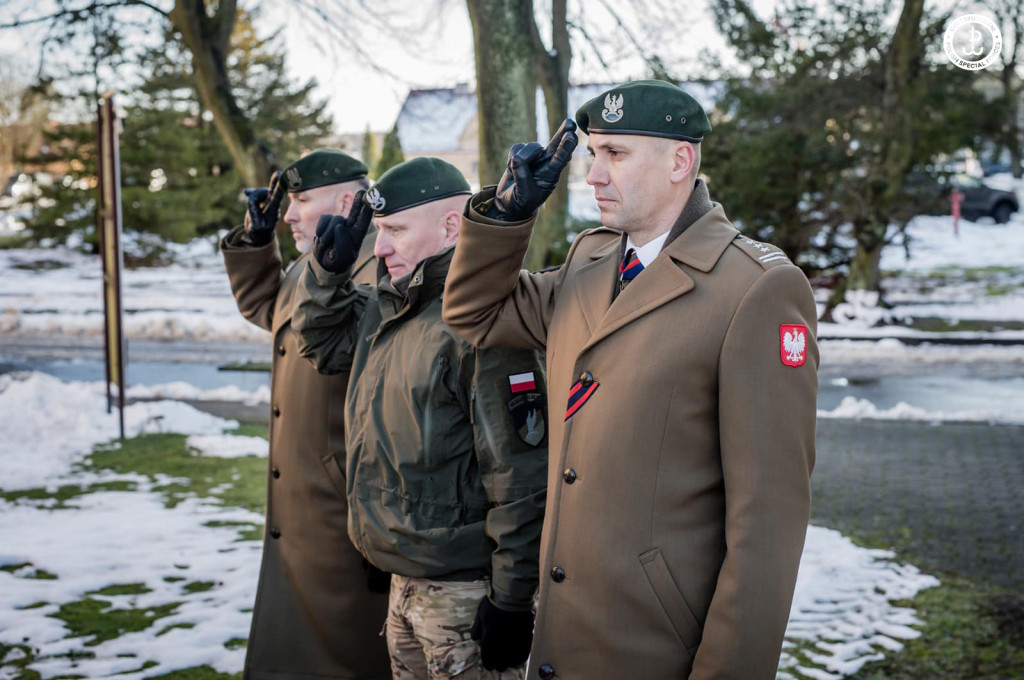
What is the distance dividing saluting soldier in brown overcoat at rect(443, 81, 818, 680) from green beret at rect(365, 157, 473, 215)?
68cm

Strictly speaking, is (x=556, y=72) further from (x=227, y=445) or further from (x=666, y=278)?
(x=666, y=278)

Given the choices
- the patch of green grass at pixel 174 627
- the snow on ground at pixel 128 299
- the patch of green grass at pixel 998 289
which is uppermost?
the patch of green grass at pixel 998 289

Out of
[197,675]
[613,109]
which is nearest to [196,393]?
[197,675]

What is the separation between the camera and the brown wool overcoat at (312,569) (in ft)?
11.9

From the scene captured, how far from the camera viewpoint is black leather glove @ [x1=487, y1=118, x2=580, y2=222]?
91.4 inches

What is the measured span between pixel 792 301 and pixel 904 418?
881cm

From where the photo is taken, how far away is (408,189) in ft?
10.2

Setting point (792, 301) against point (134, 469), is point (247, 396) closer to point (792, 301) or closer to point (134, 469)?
point (134, 469)

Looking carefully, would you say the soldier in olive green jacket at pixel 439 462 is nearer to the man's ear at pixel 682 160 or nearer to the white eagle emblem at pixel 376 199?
the white eagle emblem at pixel 376 199

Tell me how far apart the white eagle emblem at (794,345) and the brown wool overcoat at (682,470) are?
0.07 feet

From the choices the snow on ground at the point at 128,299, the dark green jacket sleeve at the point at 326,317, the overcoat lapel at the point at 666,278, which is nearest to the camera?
the overcoat lapel at the point at 666,278

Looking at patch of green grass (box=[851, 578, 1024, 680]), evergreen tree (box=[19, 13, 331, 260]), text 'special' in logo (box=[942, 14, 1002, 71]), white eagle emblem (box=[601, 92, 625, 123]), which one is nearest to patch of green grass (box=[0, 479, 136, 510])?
patch of green grass (box=[851, 578, 1024, 680])

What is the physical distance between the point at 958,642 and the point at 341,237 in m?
3.52

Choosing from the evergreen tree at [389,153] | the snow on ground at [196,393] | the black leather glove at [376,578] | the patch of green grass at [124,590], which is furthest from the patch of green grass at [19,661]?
the evergreen tree at [389,153]
